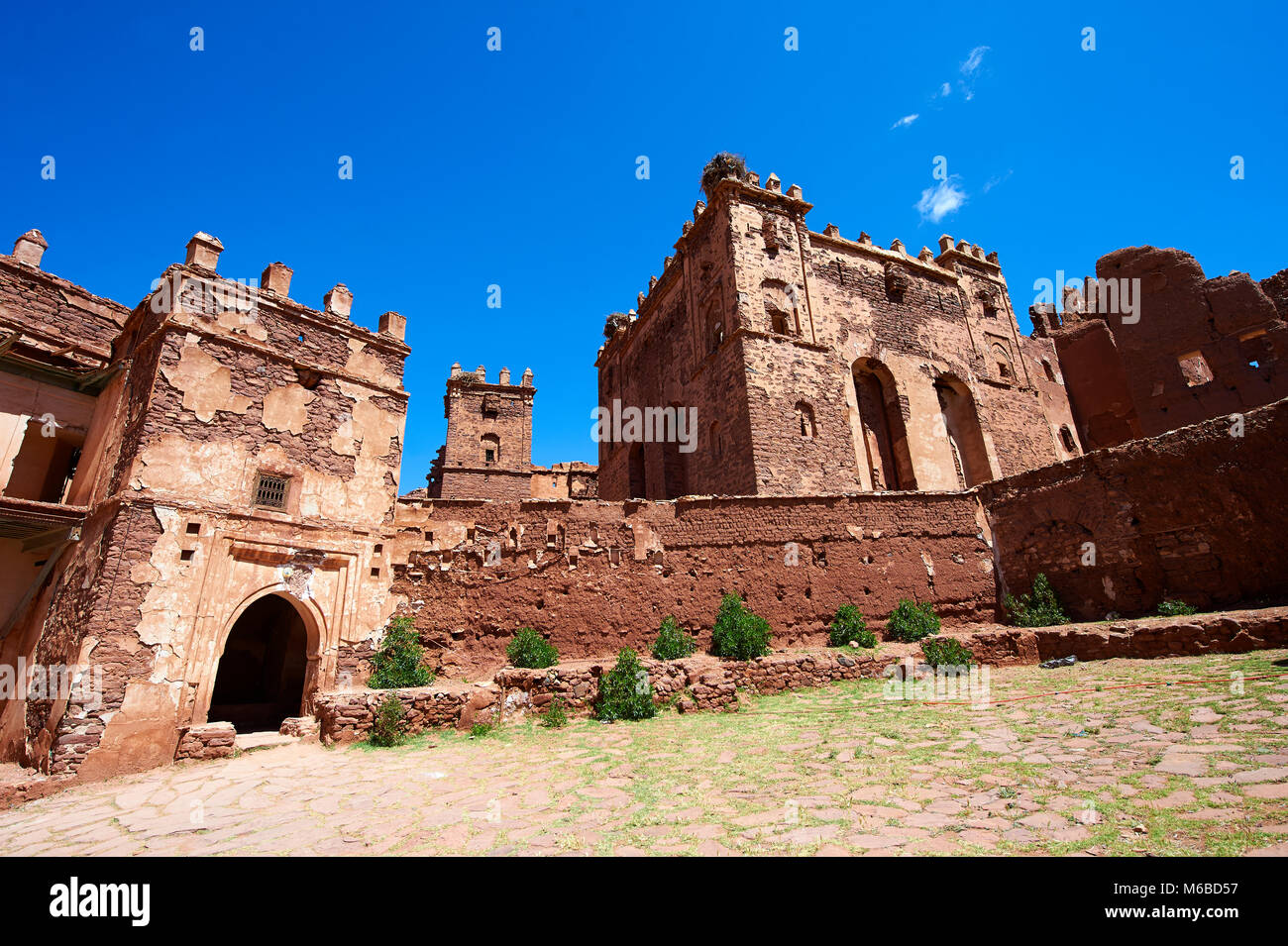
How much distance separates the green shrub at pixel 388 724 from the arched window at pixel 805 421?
1390 centimetres

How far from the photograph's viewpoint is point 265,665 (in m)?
16.9

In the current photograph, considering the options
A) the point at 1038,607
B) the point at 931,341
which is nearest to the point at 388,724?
the point at 1038,607

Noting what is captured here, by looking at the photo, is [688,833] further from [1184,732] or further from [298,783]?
[298,783]

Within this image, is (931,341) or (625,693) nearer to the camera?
(625,693)

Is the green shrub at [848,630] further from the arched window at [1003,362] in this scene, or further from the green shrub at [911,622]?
the arched window at [1003,362]

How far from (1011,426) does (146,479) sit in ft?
90.1

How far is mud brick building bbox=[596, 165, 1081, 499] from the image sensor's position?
63.8ft

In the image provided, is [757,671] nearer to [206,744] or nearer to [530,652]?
[530,652]

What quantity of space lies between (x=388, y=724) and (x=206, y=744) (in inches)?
113

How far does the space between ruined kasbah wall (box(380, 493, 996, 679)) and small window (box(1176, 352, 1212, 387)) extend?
18109 millimetres

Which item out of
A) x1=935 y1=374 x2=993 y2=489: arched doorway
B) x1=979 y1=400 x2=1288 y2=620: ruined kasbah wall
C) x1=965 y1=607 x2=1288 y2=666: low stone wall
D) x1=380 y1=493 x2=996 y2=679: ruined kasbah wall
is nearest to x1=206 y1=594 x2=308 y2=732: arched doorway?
x1=380 y1=493 x2=996 y2=679: ruined kasbah wall

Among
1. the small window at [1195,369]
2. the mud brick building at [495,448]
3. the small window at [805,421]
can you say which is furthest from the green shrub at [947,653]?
the mud brick building at [495,448]
